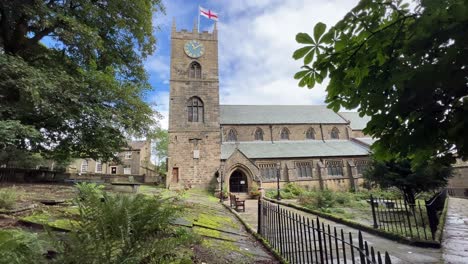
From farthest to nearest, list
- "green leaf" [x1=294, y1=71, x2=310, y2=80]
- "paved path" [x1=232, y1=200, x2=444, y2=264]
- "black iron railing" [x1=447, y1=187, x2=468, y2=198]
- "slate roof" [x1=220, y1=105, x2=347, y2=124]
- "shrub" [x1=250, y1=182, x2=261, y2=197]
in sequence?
"black iron railing" [x1=447, y1=187, x2=468, y2=198] < "slate roof" [x1=220, y1=105, x2=347, y2=124] < "shrub" [x1=250, y1=182, x2=261, y2=197] < "paved path" [x1=232, y1=200, x2=444, y2=264] < "green leaf" [x1=294, y1=71, x2=310, y2=80]

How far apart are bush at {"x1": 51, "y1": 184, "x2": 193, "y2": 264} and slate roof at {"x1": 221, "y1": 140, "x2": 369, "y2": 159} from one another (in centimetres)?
2346

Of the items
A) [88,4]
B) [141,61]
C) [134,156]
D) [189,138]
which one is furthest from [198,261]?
[134,156]

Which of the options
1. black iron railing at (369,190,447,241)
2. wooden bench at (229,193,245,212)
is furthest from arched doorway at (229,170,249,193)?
black iron railing at (369,190,447,241)

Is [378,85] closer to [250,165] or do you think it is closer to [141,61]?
[141,61]

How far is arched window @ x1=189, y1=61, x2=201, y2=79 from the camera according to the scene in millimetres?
29170

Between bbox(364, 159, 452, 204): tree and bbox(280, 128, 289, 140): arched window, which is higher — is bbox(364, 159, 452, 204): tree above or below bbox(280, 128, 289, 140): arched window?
below

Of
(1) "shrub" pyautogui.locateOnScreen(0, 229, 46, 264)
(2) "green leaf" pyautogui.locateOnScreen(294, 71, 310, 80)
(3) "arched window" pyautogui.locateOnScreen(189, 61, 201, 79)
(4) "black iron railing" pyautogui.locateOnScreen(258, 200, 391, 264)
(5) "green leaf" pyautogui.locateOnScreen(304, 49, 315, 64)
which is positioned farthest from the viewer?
(3) "arched window" pyautogui.locateOnScreen(189, 61, 201, 79)

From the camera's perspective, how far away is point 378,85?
244 cm

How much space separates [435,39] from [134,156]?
48.8m

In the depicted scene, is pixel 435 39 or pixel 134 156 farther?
pixel 134 156

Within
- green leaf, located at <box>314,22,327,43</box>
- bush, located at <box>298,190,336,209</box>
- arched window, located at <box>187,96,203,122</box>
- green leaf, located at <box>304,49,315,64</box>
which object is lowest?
bush, located at <box>298,190,336,209</box>

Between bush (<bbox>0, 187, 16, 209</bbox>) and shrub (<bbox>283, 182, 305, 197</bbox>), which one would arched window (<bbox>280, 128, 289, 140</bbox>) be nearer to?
shrub (<bbox>283, 182, 305, 197</bbox>)

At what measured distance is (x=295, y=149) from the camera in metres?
29.9

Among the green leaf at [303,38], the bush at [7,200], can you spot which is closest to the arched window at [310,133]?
the bush at [7,200]
